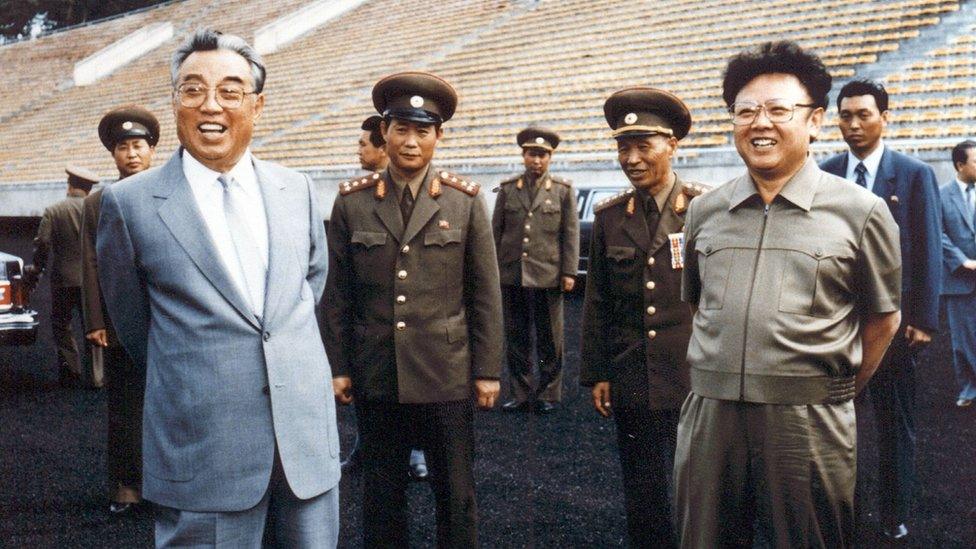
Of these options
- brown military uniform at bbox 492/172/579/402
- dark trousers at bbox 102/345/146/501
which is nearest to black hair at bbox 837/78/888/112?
brown military uniform at bbox 492/172/579/402

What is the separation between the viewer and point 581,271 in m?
12.6

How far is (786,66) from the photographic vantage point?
2.90 m

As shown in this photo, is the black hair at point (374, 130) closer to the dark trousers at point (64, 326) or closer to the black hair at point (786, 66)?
the dark trousers at point (64, 326)

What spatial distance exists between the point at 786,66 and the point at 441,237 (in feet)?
4.97

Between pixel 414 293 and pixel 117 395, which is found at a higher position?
pixel 414 293

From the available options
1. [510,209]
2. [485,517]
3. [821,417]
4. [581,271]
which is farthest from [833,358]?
[581,271]

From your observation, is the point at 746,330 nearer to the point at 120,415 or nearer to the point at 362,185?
the point at 362,185

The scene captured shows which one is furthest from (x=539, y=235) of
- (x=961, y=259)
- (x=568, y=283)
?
(x=961, y=259)

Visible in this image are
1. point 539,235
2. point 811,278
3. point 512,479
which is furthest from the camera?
point 539,235

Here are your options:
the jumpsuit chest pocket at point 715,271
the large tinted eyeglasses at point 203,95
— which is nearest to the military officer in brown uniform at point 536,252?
the jumpsuit chest pocket at point 715,271

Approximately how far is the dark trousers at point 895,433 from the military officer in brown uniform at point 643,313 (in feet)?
3.95

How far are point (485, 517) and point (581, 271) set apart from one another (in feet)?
25.8

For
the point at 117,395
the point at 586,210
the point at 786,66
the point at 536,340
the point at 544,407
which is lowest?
the point at 544,407

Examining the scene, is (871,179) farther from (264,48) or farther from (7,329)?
(264,48)
